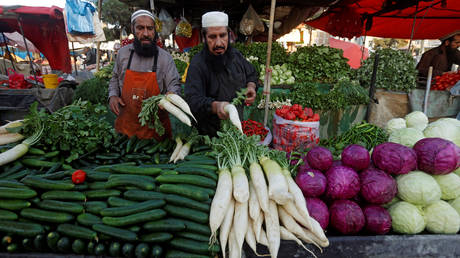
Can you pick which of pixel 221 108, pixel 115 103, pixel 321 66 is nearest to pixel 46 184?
pixel 221 108

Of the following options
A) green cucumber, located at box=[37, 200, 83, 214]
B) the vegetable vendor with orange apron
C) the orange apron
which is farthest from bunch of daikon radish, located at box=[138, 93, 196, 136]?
the orange apron

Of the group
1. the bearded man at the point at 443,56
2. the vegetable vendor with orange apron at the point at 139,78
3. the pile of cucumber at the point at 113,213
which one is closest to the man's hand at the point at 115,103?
the vegetable vendor with orange apron at the point at 139,78

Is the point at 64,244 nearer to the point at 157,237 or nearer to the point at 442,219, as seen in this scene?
the point at 157,237

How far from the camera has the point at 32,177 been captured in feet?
4.94

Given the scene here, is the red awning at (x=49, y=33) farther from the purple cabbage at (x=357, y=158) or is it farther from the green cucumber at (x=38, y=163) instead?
the purple cabbage at (x=357, y=158)

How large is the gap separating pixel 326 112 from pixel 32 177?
16.8ft

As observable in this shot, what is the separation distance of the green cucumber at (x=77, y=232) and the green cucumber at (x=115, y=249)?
124 mm

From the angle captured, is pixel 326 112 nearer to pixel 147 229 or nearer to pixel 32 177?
pixel 147 229

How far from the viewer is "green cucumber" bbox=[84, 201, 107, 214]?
4.62 feet

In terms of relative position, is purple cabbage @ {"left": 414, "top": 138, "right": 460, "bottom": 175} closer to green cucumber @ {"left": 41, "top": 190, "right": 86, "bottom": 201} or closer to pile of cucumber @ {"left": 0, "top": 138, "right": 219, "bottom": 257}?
pile of cucumber @ {"left": 0, "top": 138, "right": 219, "bottom": 257}

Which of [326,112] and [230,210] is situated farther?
[326,112]

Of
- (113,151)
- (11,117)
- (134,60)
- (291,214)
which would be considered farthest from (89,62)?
(291,214)

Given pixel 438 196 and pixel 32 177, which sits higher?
pixel 32 177

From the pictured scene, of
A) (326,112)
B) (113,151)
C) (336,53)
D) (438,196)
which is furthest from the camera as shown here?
(336,53)
